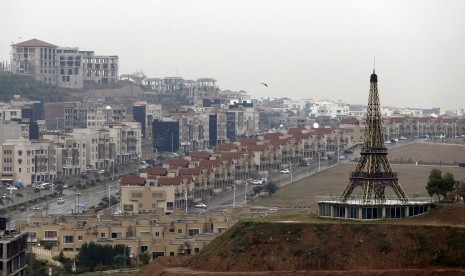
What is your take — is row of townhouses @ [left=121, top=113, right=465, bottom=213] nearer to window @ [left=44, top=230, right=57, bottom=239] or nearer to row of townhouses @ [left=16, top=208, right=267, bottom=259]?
row of townhouses @ [left=16, top=208, right=267, bottom=259]

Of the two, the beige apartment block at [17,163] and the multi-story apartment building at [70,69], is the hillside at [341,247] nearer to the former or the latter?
the beige apartment block at [17,163]

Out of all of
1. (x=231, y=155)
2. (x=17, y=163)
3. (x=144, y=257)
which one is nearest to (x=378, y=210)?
(x=144, y=257)

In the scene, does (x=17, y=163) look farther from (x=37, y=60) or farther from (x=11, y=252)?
(x=37, y=60)

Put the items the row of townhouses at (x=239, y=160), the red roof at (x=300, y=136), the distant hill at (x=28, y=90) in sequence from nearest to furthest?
the row of townhouses at (x=239, y=160) → the red roof at (x=300, y=136) → the distant hill at (x=28, y=90)

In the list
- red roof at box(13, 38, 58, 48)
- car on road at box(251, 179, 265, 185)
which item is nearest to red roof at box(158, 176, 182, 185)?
car on road at box(251, 179, 265, 185)

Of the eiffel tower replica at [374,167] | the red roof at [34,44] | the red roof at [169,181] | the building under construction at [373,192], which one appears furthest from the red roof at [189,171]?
the red roof at [34,44]

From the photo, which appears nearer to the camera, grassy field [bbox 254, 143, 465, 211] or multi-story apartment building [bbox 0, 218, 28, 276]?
multi-story apartment building [bbox 0, 218, 28, 276]

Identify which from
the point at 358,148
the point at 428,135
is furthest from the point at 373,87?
the point at 428,135
